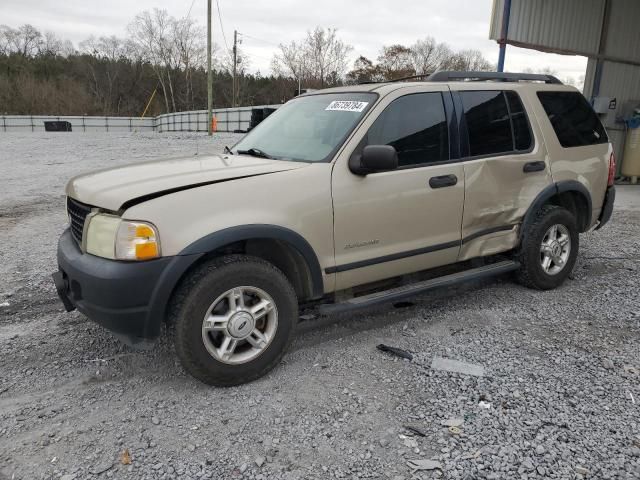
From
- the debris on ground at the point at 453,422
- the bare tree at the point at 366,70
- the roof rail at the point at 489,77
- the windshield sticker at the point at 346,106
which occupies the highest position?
the bare tree at the point at 366,70

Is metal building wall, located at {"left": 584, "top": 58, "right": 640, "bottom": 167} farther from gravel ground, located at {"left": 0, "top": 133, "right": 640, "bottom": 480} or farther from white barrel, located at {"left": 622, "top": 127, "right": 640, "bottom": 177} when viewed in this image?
gravel ground, located at {"left": 0, "top": 133, "right": 640, "bottom": 480}

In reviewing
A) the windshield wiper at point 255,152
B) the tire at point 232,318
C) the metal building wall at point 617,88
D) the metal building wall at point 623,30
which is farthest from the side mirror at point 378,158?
the metal building wall at point 623,30

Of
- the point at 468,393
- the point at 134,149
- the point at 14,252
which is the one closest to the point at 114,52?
the point at 134,149

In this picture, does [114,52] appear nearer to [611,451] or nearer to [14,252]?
[14,252]

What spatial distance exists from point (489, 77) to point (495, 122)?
45cm

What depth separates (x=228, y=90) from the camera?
64438 mm

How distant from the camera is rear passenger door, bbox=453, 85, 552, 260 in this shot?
13.4 feet

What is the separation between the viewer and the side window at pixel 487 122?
4.12 m

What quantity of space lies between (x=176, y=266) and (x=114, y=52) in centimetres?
7917

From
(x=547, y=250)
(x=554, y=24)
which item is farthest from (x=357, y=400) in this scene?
(x=554, y=24)

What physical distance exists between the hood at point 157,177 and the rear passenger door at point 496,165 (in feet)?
4.86

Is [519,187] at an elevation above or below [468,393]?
above

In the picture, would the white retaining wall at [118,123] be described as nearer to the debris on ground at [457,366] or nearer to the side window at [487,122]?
the side window at [487,122]

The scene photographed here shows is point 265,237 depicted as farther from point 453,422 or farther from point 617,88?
point 617,88
